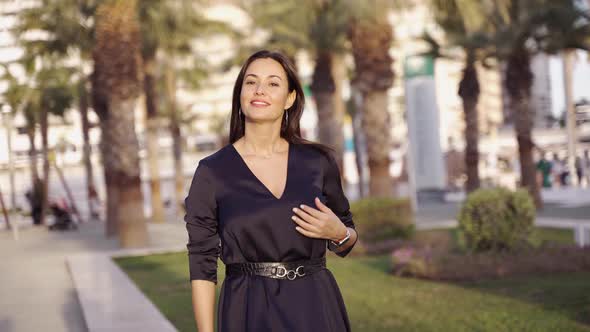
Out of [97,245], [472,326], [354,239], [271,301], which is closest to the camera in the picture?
[271,301]

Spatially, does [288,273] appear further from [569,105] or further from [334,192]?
[569,105]

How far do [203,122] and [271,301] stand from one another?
127 metres

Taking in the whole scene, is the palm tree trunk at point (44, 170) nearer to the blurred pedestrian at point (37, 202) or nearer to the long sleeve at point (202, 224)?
the blurred pedestrian at point (37, 202)

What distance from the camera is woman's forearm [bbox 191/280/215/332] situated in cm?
331

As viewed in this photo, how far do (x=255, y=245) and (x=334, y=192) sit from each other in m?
0.45

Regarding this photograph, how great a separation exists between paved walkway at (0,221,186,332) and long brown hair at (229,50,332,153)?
6.08 meters

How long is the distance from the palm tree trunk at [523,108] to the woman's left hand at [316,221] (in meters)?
22.3

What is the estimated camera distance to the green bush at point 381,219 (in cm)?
1694

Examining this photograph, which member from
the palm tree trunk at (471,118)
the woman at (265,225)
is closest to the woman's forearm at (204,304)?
the woman at (265,225)

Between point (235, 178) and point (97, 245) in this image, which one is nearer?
point (235, 178)

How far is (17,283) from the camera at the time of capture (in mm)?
14344

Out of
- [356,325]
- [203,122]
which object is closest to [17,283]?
[356,325]

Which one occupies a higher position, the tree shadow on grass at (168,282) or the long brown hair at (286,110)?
the long brown hair at (286,110)

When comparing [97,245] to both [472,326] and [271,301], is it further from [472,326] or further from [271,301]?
[271,301]
